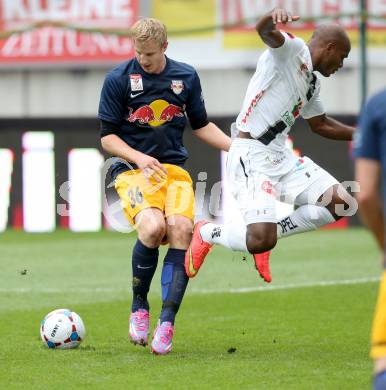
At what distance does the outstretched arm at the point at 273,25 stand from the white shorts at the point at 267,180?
0.87m

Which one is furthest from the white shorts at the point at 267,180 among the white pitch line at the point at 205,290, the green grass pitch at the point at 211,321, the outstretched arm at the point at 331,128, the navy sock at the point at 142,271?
the white pitch line at the point at 205,290

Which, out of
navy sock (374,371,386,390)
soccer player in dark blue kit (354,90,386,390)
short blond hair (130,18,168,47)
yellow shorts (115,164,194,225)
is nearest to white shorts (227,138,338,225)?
yellow shorts (115,164,194,225)

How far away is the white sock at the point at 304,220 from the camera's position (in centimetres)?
820

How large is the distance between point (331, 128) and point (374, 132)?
411 cm

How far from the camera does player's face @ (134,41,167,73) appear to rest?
7.48m

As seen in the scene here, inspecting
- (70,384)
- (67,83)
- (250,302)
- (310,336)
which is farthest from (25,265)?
(67,83)

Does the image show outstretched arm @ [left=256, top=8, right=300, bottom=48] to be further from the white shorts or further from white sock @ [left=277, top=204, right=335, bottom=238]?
white sock @ [left=277, top=204, right=335, bottom=238]

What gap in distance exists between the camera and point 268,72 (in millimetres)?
7840

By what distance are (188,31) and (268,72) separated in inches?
597

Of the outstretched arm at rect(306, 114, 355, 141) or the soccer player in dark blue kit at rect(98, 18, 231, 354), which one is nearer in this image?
the soccer player in dark blue kit at rect(98, 18, 231, 354)

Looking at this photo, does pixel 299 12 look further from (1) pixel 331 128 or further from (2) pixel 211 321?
(1) pixel 331 128

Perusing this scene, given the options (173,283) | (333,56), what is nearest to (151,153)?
(173,283)

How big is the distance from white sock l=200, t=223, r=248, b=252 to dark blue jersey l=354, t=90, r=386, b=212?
3.60 metres

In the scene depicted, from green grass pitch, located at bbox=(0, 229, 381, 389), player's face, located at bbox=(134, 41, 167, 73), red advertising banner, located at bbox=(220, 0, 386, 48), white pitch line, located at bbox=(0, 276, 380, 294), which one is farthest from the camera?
red advertising banner, located at bbox=(220, 0, 386, 48)
